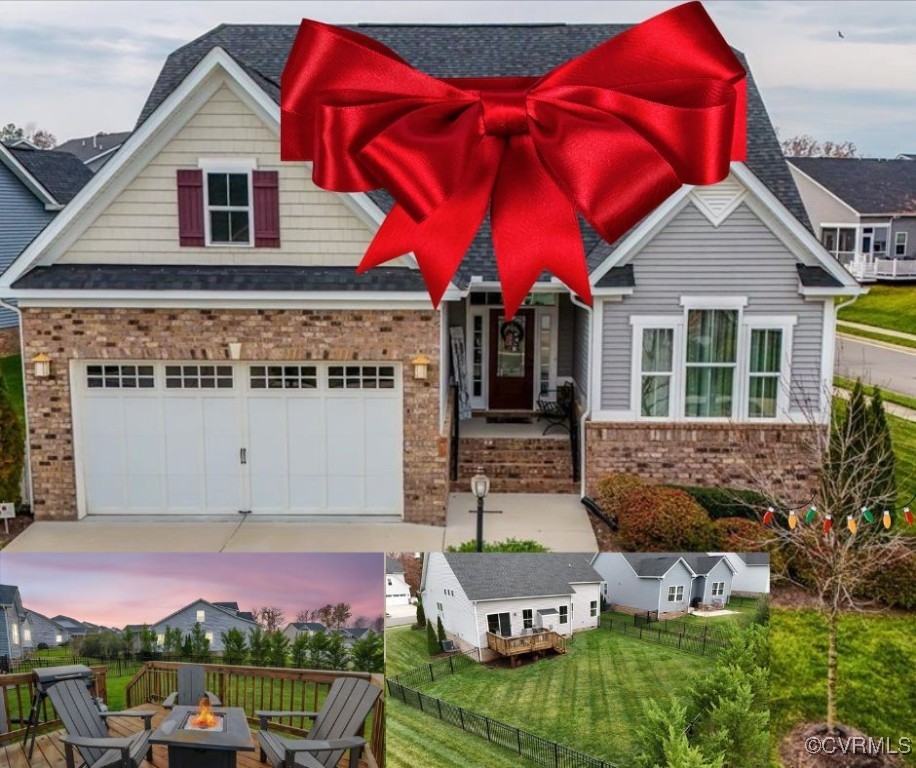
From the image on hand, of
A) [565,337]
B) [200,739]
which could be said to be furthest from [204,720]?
[565,337]

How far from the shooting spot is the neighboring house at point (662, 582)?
14.0 feet

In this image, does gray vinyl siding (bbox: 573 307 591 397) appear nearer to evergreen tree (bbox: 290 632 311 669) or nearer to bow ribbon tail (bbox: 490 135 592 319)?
evergreen tree (bbox: 290 632 311 669)

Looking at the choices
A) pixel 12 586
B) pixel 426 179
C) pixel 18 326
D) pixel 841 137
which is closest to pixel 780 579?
pixel 841 137

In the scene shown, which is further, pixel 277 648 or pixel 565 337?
pixel 565 337

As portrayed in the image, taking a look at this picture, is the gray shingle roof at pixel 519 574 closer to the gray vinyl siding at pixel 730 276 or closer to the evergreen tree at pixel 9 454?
the gray vinyl siding at pixel 730 276

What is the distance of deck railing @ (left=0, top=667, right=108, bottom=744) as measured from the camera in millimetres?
4199

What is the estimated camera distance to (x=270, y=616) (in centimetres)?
423

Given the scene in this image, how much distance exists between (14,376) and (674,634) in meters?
7.30

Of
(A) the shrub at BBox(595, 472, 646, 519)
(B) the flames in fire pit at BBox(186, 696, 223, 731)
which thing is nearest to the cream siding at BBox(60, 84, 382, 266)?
(A) the shrub at BBox(595, 472, 646, 519)

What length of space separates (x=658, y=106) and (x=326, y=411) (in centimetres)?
662

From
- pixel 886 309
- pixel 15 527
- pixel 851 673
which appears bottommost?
pixel 851 673

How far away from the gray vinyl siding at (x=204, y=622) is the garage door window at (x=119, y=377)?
4.75 m

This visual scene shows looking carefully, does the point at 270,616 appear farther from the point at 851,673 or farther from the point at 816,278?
the point at 816,278

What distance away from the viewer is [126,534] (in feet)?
26.4
